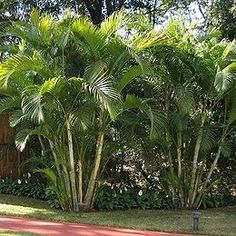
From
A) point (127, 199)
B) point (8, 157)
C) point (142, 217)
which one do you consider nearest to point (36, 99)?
point (142, 217)

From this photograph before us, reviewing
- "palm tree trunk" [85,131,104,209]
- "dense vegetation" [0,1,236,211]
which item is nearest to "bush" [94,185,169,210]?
"dense vegetation" [0,1,236,211]

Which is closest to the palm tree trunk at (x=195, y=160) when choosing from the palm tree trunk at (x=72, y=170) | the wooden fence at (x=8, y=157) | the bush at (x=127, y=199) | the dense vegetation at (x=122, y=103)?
the dense vegetation at (x=122, y=103)

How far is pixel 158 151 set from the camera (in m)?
12.4

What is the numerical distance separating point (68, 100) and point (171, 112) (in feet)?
8.37

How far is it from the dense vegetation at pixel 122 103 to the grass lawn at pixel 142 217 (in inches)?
21.1

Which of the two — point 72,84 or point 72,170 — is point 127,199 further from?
point 72,84

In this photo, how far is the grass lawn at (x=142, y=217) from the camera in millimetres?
9741

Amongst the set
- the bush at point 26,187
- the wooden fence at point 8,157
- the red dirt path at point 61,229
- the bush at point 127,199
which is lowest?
the red dirt path at point 61,229

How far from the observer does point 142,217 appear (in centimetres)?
1076

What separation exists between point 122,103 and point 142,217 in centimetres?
239

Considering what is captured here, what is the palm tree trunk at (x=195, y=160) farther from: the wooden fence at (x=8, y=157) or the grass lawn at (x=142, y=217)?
the wooden fence at (x=8, y=157)

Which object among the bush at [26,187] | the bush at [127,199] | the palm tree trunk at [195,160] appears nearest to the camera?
the bush at [127,199]

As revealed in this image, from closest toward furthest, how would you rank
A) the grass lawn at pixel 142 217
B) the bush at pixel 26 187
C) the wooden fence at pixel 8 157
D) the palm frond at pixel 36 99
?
1. the palm frond at pixel 36 99
2. the grass lawn at pixel 142 217
3. the bush at pixel 26 187
4. the wooden fence at pixel 8 157

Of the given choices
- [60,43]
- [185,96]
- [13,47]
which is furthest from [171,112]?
[13,47]
